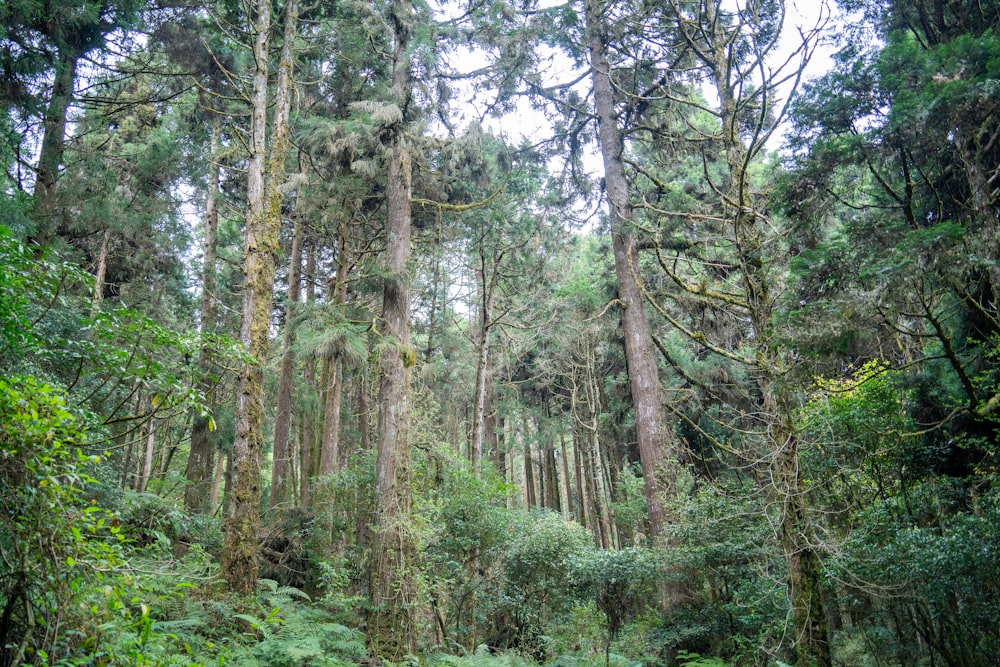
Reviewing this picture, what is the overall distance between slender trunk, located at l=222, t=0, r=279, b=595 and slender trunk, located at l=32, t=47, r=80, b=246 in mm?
3496

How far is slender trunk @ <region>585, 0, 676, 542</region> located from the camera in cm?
1066

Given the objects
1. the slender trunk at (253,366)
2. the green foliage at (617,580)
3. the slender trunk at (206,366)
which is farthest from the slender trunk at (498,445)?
the slender trunk at (253,366)

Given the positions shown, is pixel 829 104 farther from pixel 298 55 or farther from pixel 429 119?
pixel 298 55

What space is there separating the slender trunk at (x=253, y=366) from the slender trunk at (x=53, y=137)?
3496mm

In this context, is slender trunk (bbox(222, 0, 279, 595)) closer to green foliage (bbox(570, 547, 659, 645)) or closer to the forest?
the forest

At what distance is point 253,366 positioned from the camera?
7.21 metres

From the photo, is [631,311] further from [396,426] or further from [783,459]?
[783,459]

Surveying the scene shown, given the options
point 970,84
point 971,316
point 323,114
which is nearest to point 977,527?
point 971,316

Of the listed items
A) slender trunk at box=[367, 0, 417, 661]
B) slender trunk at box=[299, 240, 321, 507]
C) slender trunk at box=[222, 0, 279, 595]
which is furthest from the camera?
slender trunk at box=[299, 240, 321, 507]

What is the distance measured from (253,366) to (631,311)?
24.9ft

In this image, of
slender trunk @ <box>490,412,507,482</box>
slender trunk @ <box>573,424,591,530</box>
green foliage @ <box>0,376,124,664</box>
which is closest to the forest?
green foliage @ <box>0,376,124,664</box>

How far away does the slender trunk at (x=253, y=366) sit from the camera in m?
6.63

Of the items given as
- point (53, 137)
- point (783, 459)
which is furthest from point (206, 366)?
point (783, 459)

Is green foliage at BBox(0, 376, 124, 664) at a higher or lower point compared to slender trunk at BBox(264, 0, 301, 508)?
lower
